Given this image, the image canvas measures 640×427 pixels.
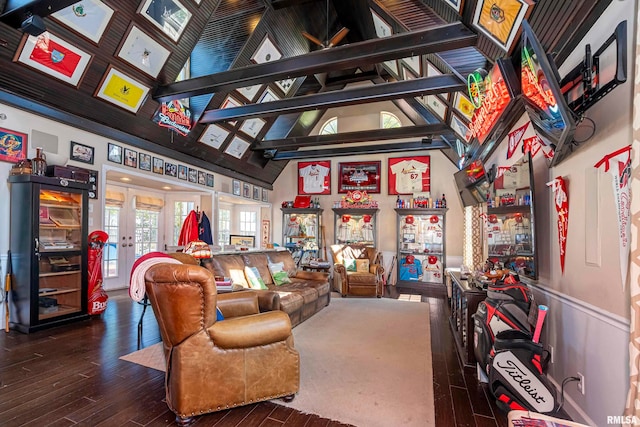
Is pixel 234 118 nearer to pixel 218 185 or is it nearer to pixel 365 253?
pixel 218 185

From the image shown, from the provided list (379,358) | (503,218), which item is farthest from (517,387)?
(503,218)

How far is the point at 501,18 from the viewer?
8.40 ft

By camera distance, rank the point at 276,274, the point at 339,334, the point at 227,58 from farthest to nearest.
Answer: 1. the point at 227,58
2. the point at 276,274
3. the point at 339,334

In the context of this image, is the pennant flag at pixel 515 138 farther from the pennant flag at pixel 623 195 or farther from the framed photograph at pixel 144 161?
the framed photograph at pixel 144 161

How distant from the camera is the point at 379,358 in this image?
3.19 meters

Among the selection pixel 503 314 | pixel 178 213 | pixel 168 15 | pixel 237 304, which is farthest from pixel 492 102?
pixel 178 213

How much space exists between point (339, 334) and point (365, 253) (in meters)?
3.29

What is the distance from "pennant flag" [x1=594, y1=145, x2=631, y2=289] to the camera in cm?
168

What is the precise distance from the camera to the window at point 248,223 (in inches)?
373

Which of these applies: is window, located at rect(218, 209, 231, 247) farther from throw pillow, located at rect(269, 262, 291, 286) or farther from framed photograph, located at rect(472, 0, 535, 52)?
framed photograph, located at rect(472, 0, 535, 52)

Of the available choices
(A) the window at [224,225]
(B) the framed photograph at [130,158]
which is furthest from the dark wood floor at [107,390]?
(A) the window at [224,225]

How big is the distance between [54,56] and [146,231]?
13.9ft

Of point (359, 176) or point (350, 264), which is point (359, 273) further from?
point (359, 176)

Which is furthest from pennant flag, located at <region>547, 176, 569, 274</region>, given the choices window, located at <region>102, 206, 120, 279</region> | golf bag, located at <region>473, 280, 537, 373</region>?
window, located at <region>102, 206, 120, 279</region>
